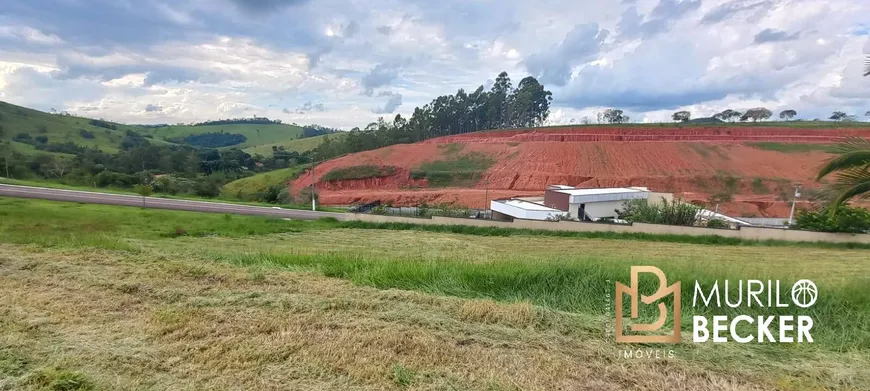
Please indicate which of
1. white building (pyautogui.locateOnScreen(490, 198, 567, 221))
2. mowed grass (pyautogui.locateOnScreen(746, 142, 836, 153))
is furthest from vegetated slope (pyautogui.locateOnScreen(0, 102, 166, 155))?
mowed grass (pyautogui.locateOnScreen(746, 142, 836, 153))

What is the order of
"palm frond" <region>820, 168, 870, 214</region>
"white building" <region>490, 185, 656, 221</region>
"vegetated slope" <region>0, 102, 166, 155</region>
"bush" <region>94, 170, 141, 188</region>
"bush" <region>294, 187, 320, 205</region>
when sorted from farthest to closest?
"vegetated slope" <region>0, 102, 166, 155</region>
"bush" <region>294, 187, 320, 205</region>
"bush" <region>94, 170, 141, 188</region>
"white building" <region>490, 185, 656, 221</region>
"palm frond" <region>820, 168, 870, 214</region>

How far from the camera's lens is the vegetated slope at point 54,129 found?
84312 mm

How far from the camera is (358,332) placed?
13.9 feet

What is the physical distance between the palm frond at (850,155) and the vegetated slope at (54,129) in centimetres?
10374

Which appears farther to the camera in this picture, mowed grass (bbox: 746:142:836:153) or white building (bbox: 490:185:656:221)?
mowed grass (bbox: 746:142:836:153)

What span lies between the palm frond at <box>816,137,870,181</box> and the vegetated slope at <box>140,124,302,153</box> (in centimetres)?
13965

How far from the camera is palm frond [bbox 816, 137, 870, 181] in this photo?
6.20 metres

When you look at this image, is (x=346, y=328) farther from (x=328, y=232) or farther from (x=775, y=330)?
(x=328, y=232)

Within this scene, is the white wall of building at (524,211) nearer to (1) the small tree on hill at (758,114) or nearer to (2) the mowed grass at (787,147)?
(2) the mowed grass at (787,147)

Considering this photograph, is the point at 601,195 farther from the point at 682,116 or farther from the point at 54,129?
the point at 54,129

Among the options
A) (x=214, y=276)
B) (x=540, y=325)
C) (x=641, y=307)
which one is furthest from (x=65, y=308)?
(x=641, y=307)

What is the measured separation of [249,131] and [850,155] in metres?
174

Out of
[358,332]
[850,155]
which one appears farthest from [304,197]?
[850,155]

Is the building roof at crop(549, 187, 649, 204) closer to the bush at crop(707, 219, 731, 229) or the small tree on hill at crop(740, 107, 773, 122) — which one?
the bush at crop(707, 219, 731, 229)
